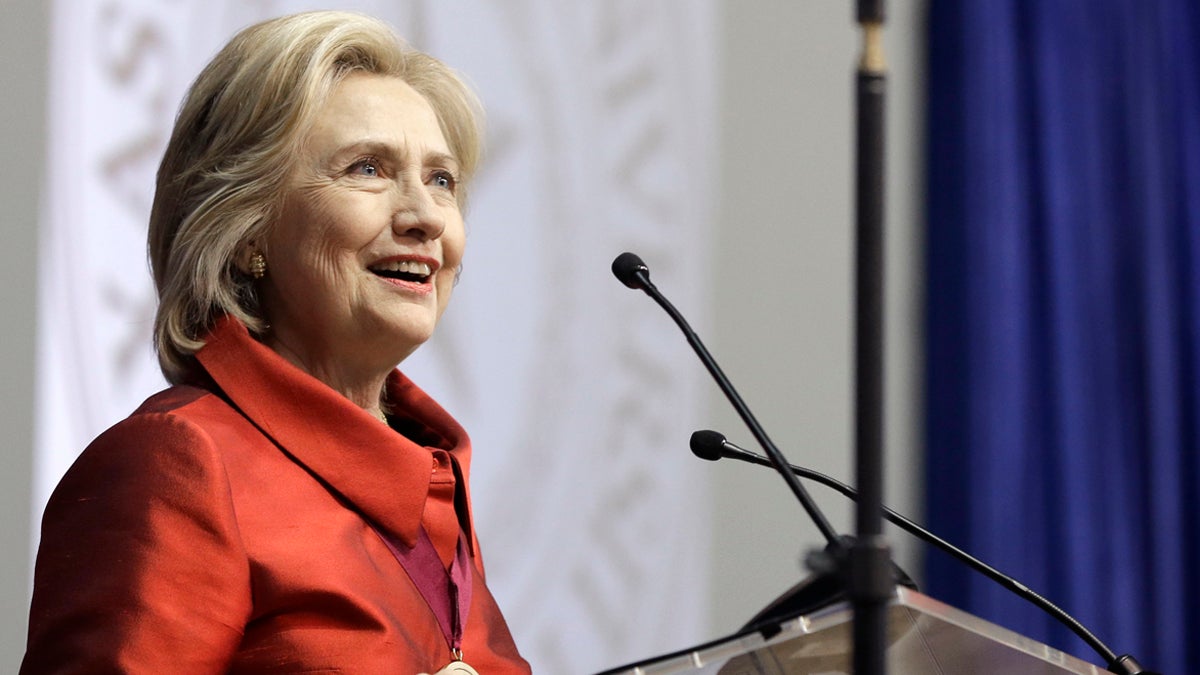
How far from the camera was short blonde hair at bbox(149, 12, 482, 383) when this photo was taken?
1890mm

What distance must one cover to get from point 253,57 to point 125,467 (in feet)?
1.88

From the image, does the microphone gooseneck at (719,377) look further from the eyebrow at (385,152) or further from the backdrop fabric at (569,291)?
the backdrop fabric at (569,291)

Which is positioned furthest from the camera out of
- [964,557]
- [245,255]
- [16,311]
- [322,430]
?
[16,311]

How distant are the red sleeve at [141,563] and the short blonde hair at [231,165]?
26 centimetres

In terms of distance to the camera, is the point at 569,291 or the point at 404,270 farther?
the point at 569,291

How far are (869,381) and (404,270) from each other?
0.93 m

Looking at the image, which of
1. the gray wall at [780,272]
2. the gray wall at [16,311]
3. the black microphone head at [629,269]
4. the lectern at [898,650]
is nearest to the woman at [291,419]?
the black microphone head at [629,269]

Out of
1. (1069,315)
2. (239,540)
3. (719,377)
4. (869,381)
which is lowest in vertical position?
(1069,315)

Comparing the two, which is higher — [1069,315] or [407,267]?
[407,267]

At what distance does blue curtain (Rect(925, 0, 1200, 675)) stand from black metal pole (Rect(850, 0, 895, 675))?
3609 mm

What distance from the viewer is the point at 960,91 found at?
472 centimetres

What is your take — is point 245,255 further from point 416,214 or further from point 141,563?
point 141,563

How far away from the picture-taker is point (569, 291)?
3594mm

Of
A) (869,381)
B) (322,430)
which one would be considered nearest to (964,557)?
(869,381)
